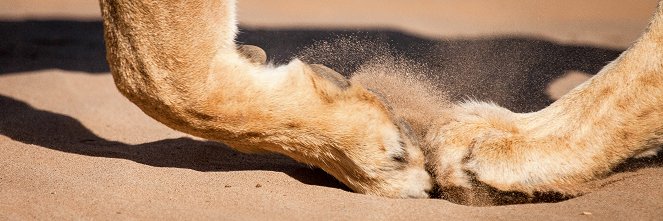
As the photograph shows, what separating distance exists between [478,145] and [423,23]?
4.75m

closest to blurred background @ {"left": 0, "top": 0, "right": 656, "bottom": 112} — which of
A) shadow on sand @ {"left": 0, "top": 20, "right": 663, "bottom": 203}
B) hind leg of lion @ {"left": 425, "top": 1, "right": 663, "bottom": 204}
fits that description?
shadow on sand @ {"left": 0, "top": 20, "right": 663, "bottom": 203}

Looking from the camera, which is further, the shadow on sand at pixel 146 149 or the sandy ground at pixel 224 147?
the shadow on sand at pixel 146 149

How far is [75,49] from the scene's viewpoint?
20.1 feet

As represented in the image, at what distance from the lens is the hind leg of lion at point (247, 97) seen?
262 centimetres

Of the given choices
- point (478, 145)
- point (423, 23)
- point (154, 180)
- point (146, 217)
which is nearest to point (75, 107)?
point (154, 180)

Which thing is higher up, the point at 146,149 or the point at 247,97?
the point at 247,97

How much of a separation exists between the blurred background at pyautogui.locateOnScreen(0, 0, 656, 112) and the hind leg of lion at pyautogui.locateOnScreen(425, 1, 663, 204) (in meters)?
0.67

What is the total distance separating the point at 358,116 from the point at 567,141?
25.9 inches

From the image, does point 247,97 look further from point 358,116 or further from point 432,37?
point 432,37

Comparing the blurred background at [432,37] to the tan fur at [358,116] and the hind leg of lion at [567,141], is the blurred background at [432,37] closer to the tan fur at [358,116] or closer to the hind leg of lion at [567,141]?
the tan fur at [358,116]

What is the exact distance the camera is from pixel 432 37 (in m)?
6.29

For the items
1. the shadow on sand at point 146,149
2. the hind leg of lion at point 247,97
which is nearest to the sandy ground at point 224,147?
the shadow on sand at point 146,149

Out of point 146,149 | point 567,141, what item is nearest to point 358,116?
point 567,141

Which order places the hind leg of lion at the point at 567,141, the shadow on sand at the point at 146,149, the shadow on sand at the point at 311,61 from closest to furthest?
the hind leg of lion at the point at 567,141
the shadow on sand at the point at 146,149
the shadow on sand at the point at 311,61
